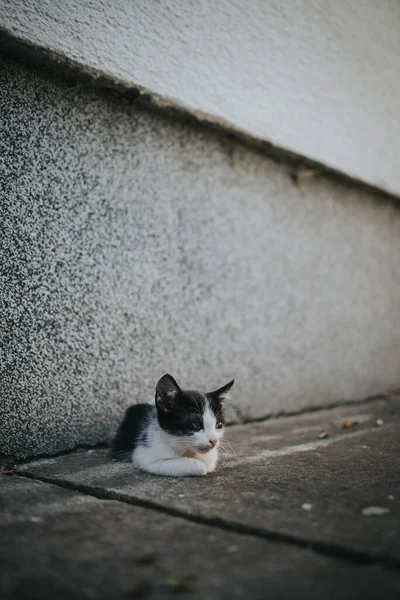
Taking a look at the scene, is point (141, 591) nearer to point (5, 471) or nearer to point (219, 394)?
point (5, 471)

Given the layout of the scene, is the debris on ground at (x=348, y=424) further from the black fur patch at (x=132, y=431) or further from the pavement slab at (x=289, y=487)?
the black fur patch at (x=132, y=431)

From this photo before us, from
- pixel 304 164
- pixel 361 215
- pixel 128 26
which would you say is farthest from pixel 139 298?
pixel 361 215

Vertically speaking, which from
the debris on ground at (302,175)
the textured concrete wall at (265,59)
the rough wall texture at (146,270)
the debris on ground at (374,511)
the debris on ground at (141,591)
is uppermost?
the textured concrete wall at (265,59)

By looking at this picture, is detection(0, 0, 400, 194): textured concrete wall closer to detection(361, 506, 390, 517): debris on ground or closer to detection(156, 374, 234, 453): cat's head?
detection(156, 374, 234, 453): cat's head

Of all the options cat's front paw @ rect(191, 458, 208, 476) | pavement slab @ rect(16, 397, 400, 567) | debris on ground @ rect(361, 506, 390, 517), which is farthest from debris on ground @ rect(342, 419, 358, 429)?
debris on ground @ rect(361, 506, 390, 517)

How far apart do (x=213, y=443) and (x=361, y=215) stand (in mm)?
3208

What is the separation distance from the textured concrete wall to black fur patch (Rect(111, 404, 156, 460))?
1.67 m

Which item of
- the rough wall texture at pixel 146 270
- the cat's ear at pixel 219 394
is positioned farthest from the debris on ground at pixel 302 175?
the cat's ear at pixel 219 394

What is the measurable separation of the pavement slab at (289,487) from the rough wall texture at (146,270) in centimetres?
43

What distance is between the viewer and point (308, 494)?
6.48 feet

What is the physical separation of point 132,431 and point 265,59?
8.11 feet

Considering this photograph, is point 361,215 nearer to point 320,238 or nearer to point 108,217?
point 320,238

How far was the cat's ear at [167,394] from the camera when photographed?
245 centimetres

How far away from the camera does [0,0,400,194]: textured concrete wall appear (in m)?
2.61
